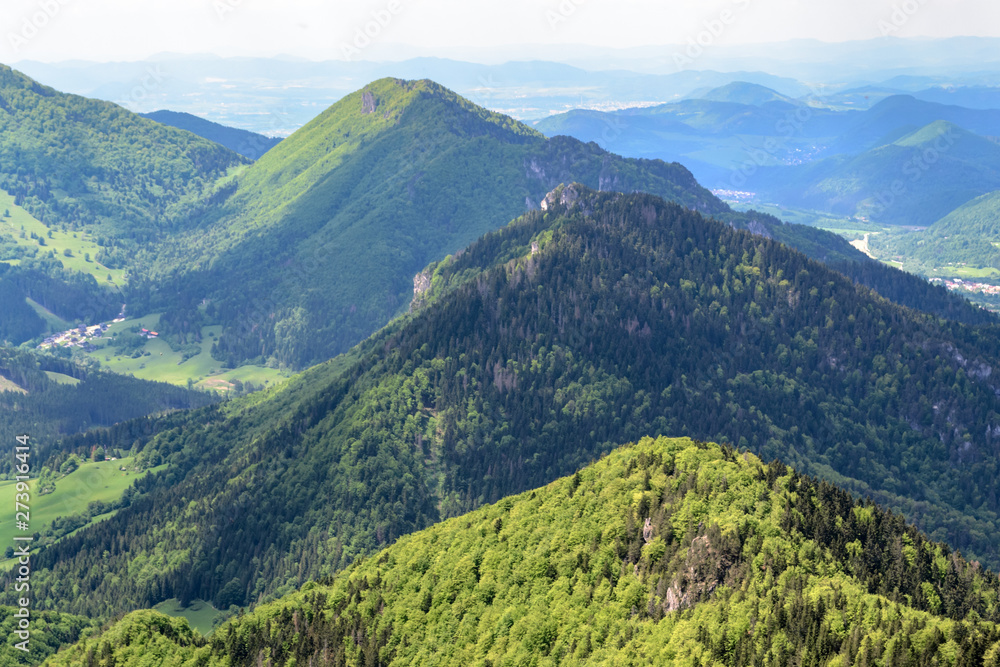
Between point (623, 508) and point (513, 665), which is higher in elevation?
point (623, 508)

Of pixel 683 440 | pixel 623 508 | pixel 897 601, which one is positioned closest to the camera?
pixel 897 601

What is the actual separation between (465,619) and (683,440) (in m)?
49.3

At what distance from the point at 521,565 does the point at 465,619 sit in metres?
13.0

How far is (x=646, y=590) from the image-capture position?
5512 inches

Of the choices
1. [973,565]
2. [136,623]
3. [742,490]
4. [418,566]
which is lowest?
[136,623]

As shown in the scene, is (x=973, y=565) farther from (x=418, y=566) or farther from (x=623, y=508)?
(x=418, y=566)

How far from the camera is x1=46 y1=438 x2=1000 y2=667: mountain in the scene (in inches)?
4624

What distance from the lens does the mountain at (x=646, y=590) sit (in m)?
117

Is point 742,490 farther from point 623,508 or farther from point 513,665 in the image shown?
point 513,665

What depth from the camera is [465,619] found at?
525 ft

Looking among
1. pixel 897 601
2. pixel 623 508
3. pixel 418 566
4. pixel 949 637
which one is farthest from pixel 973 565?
pixel 418 566

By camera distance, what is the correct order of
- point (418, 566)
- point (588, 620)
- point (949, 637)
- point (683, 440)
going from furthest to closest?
point (418, 566)
point (683, 440)
point (588, 620)
point (949, 637)

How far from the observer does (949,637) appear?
10656 centimetres

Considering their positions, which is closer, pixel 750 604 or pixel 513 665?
pixel 750 604
